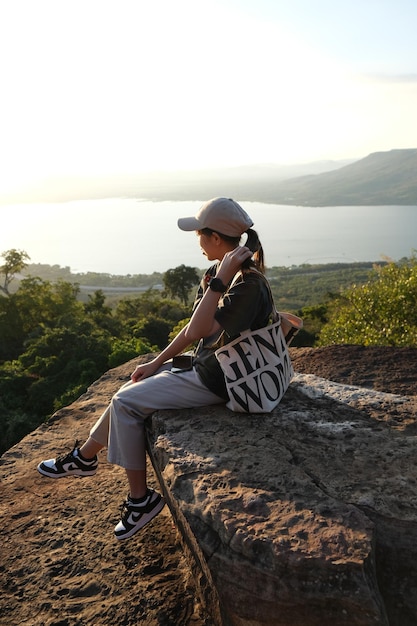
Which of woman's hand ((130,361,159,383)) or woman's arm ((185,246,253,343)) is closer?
woman's arm ((185,246,253,343))

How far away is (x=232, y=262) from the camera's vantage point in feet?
11.4

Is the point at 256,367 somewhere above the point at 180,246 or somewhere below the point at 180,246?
above

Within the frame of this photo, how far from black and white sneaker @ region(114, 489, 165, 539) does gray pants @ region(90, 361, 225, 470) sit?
0.27 m

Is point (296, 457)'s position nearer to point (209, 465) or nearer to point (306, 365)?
point (209, 465)

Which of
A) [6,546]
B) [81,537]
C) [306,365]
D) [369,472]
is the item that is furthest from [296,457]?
[306,365]

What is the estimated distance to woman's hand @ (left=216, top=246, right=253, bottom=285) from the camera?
136 inches

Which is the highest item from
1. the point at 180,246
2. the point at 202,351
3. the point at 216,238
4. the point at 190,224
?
the point at 190,224

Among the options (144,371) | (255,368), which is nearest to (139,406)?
(144,371)

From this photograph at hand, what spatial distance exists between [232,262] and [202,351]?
0.73 meters

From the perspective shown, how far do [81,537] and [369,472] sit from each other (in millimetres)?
2257

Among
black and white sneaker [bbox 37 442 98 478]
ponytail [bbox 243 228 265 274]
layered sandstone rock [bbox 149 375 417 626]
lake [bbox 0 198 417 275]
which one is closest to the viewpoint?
layered sandstone rock [bbox 149 375 417 626]

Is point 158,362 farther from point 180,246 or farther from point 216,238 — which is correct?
point 180,246

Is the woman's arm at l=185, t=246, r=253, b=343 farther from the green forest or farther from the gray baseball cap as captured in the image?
the green forest

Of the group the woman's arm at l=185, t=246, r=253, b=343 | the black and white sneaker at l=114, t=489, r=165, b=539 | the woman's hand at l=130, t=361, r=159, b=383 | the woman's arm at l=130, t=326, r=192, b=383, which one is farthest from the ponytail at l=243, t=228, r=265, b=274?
the black and white sneaker at l=114, t=489, r=165, b=539
